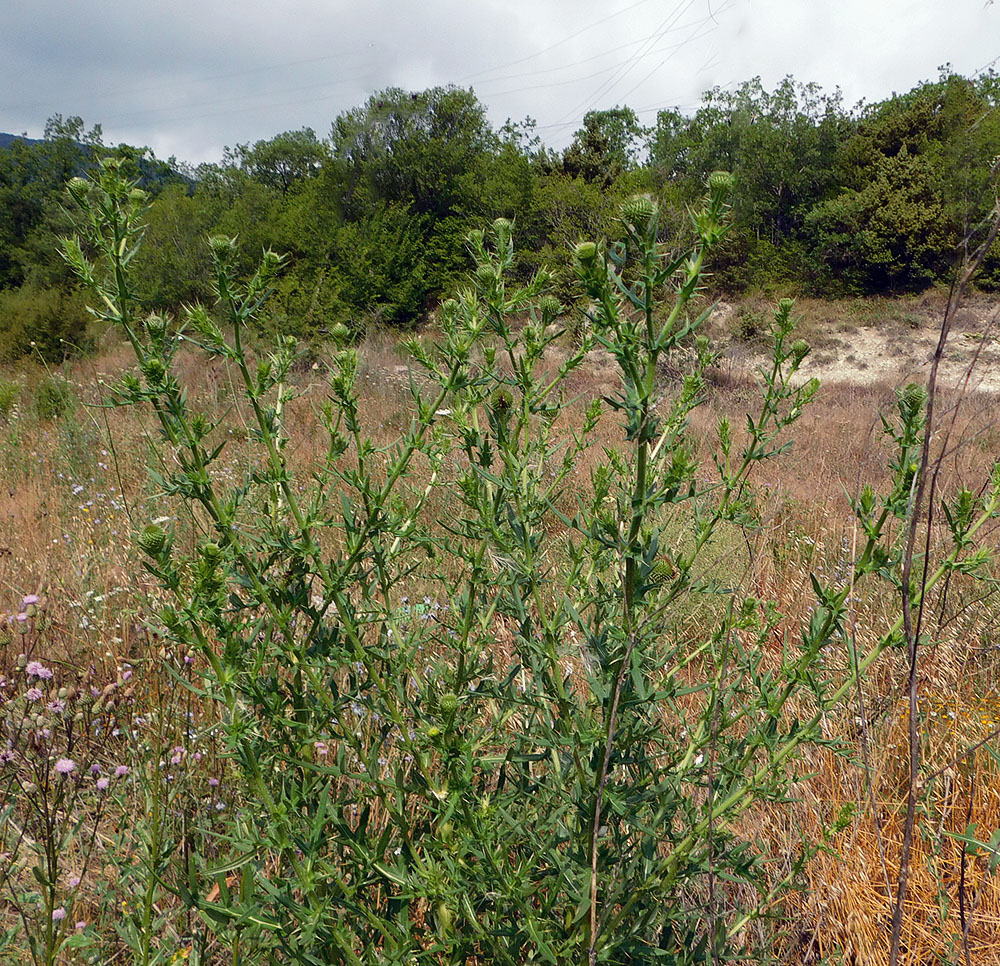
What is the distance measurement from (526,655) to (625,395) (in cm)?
57

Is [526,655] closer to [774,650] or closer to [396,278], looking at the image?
[774,650]

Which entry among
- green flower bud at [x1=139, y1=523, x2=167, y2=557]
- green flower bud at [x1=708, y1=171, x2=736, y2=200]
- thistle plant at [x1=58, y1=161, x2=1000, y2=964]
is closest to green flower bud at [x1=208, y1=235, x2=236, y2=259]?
thistle plant at [x1=58, y1=161, x2=1000, y2=964]

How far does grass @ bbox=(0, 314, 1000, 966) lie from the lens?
1.75 meters

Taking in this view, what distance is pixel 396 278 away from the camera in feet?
70.6

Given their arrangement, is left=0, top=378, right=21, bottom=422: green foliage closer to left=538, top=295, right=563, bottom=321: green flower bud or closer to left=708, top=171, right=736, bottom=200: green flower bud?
left=538, top=295, right=563, bottom=321: green flower bud

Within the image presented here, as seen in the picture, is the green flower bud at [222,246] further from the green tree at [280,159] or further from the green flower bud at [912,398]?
the green tree at [280,159]

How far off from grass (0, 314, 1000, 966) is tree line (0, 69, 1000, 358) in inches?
598

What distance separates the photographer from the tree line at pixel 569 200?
2106 cm

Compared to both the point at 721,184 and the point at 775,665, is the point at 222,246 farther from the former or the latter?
the point at 775,665

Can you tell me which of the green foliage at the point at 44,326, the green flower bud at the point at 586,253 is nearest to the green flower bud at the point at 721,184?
the green flower bud at the point at 586,253

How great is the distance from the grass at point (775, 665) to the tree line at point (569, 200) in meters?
15.2

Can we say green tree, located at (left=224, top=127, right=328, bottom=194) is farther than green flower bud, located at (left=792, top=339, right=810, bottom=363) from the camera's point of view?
Yes

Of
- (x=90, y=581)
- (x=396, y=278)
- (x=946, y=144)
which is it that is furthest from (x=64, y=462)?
(x=946, y=144)

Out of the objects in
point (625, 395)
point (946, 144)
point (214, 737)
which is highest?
point (946, 144)
